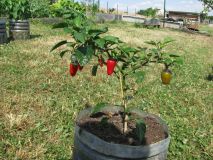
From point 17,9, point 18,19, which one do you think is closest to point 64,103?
point 17,9

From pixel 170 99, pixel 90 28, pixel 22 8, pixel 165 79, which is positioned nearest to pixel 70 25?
pixel 90 28

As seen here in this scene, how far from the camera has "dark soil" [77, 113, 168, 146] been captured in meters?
2.88

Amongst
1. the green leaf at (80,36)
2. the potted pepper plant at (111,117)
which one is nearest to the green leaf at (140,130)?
the potted pepper plant at (111,117)

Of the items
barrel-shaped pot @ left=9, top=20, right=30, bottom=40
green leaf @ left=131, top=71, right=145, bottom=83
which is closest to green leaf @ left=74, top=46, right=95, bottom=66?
green leaf @ left=131, top=71, right=145, bottom=83

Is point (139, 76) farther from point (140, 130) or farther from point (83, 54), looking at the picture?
point (83, 54)

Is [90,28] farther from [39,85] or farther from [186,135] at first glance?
[39,85]

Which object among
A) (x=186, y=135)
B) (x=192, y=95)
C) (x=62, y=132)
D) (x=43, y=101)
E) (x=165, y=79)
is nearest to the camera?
(x=165, y=79)

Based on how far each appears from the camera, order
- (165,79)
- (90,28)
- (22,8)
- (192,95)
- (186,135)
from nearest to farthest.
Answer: (90,28), (165,79), (186,135), (192,95), (22,8)

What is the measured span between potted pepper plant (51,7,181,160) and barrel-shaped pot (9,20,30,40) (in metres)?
8.92

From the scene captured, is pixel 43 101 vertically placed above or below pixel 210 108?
above

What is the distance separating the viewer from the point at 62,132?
4.58 meters

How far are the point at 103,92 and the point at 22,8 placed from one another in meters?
6.51

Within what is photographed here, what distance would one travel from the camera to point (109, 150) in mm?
2570

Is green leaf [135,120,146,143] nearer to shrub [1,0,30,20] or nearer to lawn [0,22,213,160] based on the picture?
lawn [0,22,213,160]
